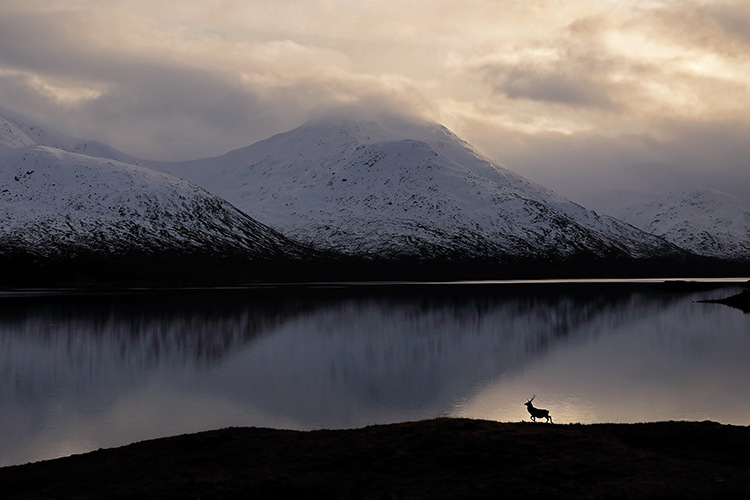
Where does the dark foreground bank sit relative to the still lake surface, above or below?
above

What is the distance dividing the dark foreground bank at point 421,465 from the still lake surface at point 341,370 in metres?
5.70

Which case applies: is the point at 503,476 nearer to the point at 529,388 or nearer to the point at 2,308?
the point at 529,388

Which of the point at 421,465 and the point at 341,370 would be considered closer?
the point at 421,465

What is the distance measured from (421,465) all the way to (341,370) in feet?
109

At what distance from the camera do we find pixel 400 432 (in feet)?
100

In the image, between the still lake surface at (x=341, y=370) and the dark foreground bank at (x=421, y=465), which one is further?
the still lake surface at (x=341, y=370)

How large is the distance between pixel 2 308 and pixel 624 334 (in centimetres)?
10147

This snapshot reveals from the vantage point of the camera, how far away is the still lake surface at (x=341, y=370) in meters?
39.8

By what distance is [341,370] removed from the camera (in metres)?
59.5

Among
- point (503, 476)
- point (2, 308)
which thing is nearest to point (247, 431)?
point (503, 476)

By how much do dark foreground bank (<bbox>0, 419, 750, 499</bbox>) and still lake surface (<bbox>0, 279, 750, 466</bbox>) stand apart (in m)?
5.70

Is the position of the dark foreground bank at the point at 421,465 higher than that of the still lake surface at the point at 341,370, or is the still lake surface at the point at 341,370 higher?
the dark foreground bank at the point at 421,465

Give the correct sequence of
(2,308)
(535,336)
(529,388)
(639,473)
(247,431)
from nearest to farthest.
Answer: (639,473)
(247,431)
(529,388)
(535,336)
(2,308)

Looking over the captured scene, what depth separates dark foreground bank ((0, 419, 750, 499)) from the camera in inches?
906
